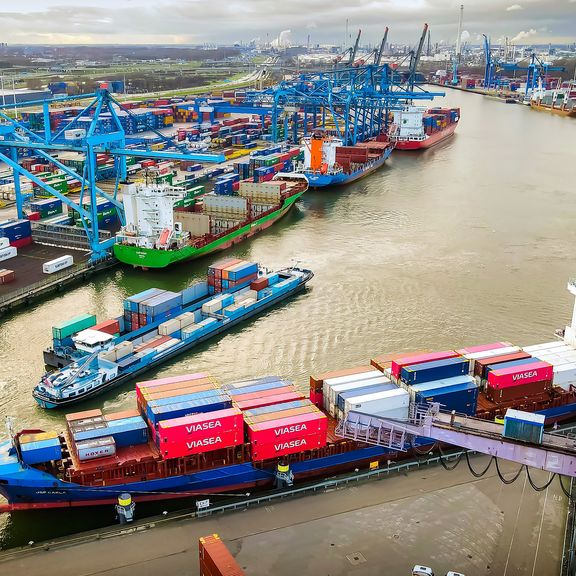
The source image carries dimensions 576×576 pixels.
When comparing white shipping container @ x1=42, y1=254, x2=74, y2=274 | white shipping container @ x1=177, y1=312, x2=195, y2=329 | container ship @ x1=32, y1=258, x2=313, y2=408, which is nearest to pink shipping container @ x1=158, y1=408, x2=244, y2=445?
container ship @ x1=32, y1=258, x2=313, y2=408

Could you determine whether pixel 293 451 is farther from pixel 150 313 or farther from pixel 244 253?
pixel 244 253

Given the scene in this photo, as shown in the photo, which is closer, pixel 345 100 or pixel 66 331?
pixel 66 331

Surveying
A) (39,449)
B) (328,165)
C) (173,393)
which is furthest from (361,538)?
(328,165)

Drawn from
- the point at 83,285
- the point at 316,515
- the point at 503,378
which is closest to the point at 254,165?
the point at 83,285

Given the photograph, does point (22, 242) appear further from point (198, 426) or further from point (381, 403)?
point (381, 403)

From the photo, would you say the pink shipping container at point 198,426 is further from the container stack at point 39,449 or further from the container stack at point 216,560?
the container stack at point 216,560

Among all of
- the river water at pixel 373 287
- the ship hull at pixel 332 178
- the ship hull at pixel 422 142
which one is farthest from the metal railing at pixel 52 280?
the ship hull at pixel 422 142
